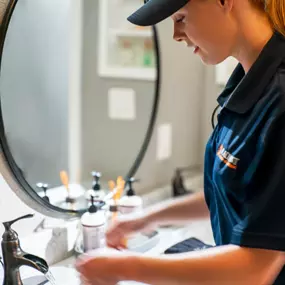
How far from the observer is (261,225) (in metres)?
0.81

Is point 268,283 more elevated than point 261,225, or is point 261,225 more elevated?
point 261,225

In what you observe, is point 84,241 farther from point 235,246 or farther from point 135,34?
point 135,34

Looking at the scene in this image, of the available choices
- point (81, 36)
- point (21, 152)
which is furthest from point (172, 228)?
point (81, 36)

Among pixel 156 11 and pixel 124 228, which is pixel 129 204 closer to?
pixel 124 228

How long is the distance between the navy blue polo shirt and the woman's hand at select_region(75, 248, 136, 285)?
0.19 metres

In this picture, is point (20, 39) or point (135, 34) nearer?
point (20, 39)

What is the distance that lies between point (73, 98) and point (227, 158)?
78cm

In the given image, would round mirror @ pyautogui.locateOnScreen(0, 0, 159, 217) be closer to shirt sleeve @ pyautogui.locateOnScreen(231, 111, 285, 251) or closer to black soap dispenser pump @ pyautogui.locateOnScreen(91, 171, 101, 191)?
black soap dispenser pump @ pyautogui.locateOnScreen(91, 171, 101, 191)

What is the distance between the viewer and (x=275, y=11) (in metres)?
0.88

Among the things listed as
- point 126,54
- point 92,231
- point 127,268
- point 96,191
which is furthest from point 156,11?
point 126,54

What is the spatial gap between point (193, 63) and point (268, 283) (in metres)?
1.14

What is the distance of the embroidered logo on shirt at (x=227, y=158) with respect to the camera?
0.87m

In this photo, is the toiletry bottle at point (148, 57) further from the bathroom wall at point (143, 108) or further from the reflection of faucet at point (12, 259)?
the reflection of faucet at point (12, 259)

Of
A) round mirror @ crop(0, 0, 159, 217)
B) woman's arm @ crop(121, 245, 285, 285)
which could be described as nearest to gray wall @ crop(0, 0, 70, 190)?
round mirror @ crop(0, 0, 159, 217)
